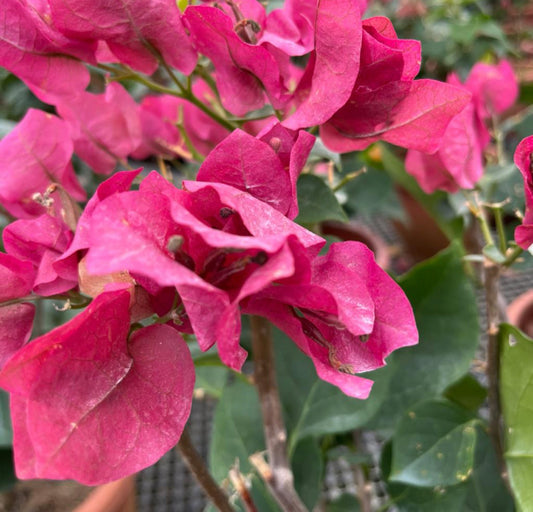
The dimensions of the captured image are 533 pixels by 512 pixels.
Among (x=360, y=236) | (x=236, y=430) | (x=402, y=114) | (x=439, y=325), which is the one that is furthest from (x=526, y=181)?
(x=360, y=236)

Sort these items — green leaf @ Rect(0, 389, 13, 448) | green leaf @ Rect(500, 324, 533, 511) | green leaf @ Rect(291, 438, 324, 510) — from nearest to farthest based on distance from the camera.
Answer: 1. green leaf @ Rect(500, 324, 533, 511)
2. green leaf @ Rect(291, 438, 324, 510)
3. green leaf @ Rect(0, 389, 13, 448)

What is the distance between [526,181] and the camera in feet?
0.78

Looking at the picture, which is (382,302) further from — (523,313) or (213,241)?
(523,313)

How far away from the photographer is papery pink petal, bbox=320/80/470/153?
0.23 metres

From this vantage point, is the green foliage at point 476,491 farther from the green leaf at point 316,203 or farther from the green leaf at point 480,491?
the green leaf at point 316,203

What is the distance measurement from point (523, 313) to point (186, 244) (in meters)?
0.52

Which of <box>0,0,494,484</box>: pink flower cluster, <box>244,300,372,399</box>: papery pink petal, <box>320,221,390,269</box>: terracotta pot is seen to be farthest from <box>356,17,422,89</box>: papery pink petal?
<box>320,221,390,269</box>: terracotta pot

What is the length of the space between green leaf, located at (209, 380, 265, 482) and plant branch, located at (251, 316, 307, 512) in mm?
96

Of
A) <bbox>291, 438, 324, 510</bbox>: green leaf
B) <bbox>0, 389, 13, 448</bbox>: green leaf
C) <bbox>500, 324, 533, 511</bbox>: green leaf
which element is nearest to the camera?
<bbox>500, 324, 533, 511</bbox>: green leaf

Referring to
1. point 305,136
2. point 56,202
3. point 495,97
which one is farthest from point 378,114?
point 495,97

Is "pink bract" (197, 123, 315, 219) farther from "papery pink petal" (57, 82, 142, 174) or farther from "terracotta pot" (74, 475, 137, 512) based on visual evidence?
"terracotta pot" (74, 475, 137, 512)

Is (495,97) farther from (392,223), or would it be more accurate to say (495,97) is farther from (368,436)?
(392,223)

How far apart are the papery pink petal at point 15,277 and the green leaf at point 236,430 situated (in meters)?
0.23

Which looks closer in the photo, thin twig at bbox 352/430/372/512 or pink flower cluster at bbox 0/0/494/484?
pink flower cluster at bbox 0/0/494/484
